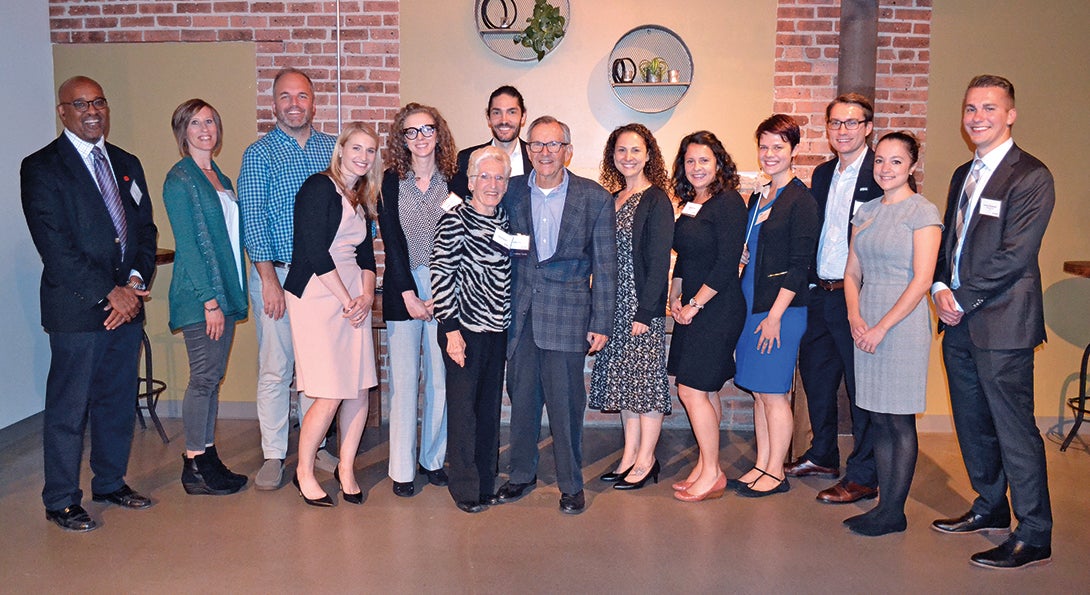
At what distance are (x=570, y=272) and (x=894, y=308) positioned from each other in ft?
4.56

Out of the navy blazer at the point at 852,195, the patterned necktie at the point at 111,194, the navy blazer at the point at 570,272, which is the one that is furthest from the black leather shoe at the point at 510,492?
the patterned necktie at the point at 111,194

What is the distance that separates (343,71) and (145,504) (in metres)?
2.86

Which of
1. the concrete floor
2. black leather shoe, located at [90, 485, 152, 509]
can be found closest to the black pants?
the concrete floor

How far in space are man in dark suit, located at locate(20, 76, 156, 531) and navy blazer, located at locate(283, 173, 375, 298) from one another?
30.2 inches

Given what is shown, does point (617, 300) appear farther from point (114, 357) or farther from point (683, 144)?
point (114, 357)

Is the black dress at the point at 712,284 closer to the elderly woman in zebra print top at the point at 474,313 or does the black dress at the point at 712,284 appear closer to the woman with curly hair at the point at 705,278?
the woman with curly hair at the point at 705,278

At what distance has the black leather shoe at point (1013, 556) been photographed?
355 cm

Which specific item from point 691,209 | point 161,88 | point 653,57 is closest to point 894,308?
point 691,209

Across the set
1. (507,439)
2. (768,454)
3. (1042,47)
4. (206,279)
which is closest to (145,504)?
(206,279)

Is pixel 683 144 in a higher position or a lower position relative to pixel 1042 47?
lower

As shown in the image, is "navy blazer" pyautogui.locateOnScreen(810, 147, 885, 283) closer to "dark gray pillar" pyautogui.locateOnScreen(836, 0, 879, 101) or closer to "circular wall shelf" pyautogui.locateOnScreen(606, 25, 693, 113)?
"dark gray pillar" pyautogui.locateOnScreen(836, 0, 879, 101)

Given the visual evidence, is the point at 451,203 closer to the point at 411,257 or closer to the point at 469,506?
the point at 411,257

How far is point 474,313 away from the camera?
3.90m

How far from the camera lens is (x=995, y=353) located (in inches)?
140
